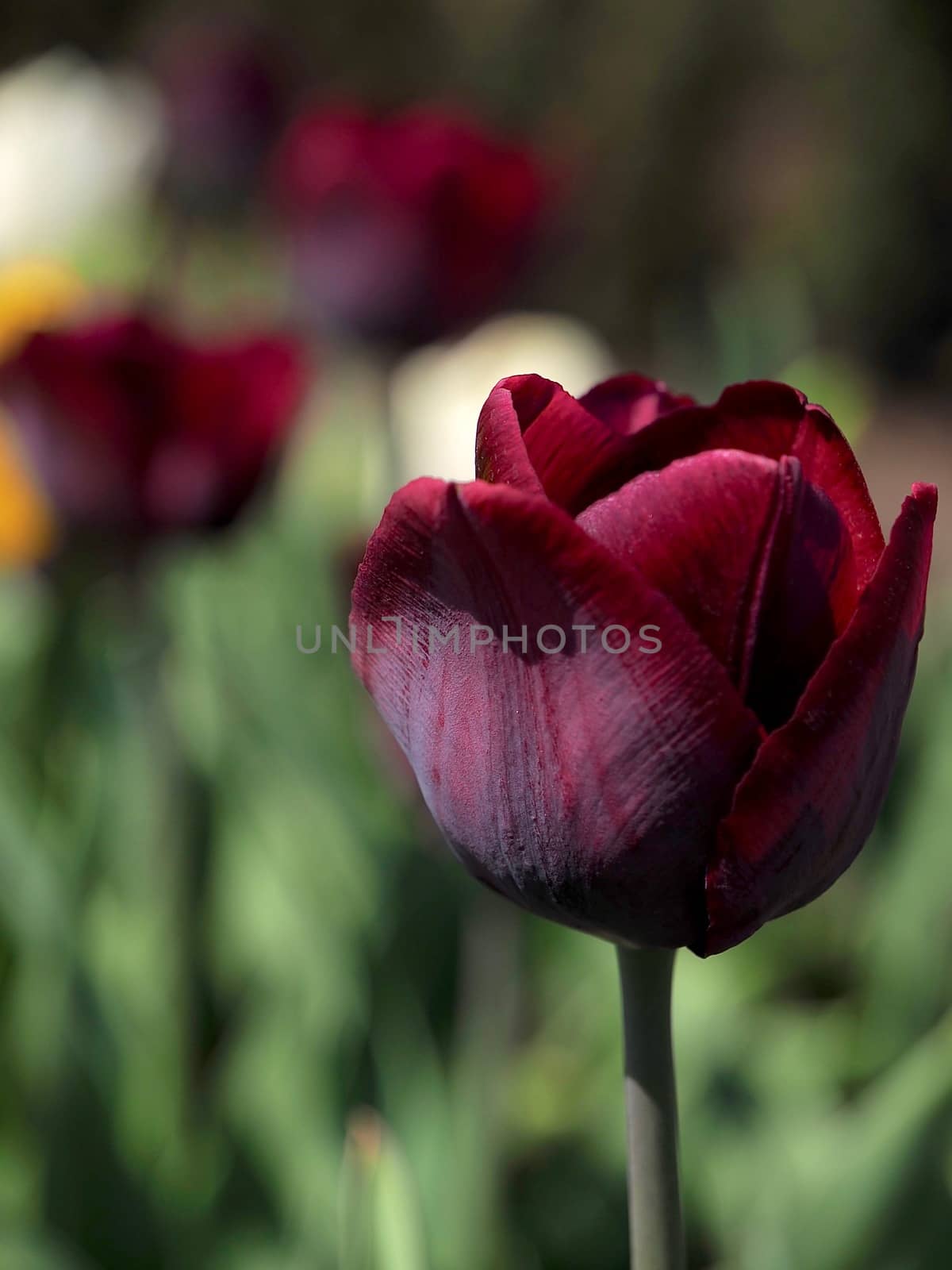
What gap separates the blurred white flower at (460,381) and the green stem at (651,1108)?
69 centimetres

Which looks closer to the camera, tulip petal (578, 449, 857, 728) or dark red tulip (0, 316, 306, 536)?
tulip petal (578, 449, 857, 728)

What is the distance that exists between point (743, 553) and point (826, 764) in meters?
0.04

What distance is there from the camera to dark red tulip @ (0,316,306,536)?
697 mm

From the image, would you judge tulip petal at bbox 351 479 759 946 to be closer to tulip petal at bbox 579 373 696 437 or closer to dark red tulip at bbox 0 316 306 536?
tulip petal at bbox 579 373 696 437

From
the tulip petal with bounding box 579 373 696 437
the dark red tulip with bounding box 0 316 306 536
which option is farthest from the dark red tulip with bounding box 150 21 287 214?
the tulip petal with bounding box 579 373 696 437

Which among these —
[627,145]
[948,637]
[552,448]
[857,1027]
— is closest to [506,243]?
[948,637]

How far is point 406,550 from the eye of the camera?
242 millimetres

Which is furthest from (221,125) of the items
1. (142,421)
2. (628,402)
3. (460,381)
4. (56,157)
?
(628,402)

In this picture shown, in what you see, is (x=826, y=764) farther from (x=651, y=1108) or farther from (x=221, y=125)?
(x=221, y=125)

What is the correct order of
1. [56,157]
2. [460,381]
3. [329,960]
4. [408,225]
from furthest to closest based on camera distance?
[56,157]
[460,381]
[408,225]
[329,960]

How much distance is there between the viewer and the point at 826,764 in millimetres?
229

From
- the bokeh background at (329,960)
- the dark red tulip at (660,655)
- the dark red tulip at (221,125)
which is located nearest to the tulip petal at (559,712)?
the dark red tulip at (660,655)

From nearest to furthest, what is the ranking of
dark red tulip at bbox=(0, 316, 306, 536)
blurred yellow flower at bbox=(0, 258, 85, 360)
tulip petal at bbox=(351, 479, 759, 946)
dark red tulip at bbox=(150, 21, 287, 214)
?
tulip petal at bbox=(351, 479, 759, 946) → dark red tulip at bbox=(0, 316, 306, 536) → blurred yellow flower at bbox=(0, 258, 85, 360) → dark red tulip at bbox=(150, 21, 287, 214)

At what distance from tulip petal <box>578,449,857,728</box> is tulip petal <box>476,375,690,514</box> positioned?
0.05 feet
